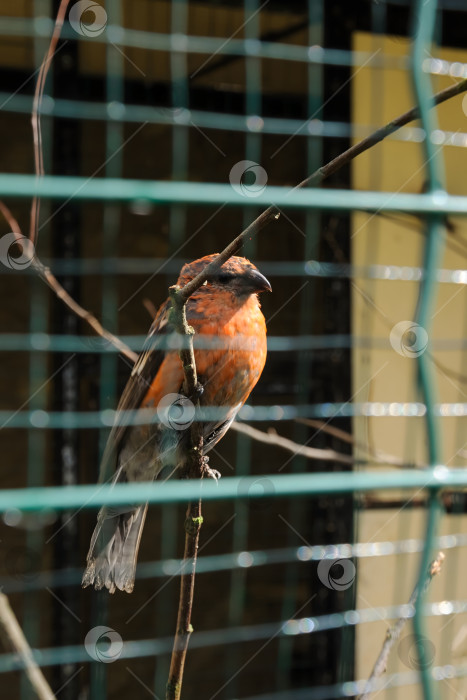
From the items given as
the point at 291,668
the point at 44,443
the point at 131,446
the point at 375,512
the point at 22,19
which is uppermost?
the point at 22,19

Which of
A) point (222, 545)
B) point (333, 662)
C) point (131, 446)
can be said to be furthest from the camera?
point (222, 545)

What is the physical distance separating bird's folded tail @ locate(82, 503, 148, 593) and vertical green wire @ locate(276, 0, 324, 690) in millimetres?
777

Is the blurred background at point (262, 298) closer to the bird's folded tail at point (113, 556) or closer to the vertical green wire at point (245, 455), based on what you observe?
the vertical green wire at point (245, 455)

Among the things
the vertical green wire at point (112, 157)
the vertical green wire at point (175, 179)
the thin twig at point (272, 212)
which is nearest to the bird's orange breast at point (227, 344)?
the thin twig at point (272, 212)

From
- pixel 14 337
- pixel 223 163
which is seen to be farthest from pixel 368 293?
pixel 14 337

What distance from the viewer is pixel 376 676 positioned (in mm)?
550

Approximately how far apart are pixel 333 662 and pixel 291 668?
7.8 inches

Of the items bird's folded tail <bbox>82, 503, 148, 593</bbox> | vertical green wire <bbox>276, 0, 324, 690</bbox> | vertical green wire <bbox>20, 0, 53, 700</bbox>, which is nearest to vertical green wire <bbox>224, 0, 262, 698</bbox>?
vertical green wire <bbox>276, 0, 324, 690</bbox>

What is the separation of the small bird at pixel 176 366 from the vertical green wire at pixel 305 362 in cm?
75

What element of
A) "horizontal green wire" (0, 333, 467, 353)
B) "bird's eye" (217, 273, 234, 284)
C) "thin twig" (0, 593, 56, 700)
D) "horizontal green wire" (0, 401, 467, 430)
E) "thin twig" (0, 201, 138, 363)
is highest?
"horizontal green wire" (0, 333, 467, 353)

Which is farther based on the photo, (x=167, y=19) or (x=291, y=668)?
(x=291, y=668)

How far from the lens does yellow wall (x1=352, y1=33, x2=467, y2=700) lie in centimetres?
150

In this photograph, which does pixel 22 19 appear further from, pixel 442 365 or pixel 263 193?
pixel 263 193

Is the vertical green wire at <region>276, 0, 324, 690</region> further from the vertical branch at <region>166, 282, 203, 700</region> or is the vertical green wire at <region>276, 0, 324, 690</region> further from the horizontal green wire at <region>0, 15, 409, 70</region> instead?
the vertical branch at <region>166, 282, 203, 700</region>
